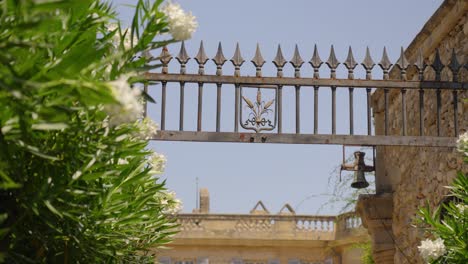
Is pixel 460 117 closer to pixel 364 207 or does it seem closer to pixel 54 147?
pixel 364 207

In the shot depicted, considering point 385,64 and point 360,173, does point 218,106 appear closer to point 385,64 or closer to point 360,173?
point 385,64

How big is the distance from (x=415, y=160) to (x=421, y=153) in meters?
0.32

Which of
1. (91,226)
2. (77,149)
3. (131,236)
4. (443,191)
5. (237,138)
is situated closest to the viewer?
(77,149)

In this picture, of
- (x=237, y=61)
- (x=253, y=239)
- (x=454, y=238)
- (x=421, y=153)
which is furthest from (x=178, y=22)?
(x=253, y=239)

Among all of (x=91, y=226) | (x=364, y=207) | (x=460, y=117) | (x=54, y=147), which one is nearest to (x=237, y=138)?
(x=460, y=117)

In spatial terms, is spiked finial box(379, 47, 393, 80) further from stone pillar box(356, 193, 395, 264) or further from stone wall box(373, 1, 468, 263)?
stone pillar box(356, 193, 395, 264)

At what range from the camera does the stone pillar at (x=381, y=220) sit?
1162cm

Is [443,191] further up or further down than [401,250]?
further up

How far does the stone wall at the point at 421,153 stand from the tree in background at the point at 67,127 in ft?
13.7

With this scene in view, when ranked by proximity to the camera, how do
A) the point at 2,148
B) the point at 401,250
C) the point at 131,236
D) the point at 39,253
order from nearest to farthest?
1. the point at 2,148
2. the point at 39,253
3. the point at 131,236
4. the point at 401,250

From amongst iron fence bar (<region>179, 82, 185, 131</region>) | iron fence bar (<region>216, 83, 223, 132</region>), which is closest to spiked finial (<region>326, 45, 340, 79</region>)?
iron fence bar (<region>216, 83, 223, 132</region>)

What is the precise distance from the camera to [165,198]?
266 inches

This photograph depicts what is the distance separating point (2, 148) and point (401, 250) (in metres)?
8.39

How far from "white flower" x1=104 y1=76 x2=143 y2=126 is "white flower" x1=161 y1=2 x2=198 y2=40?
742 mm
